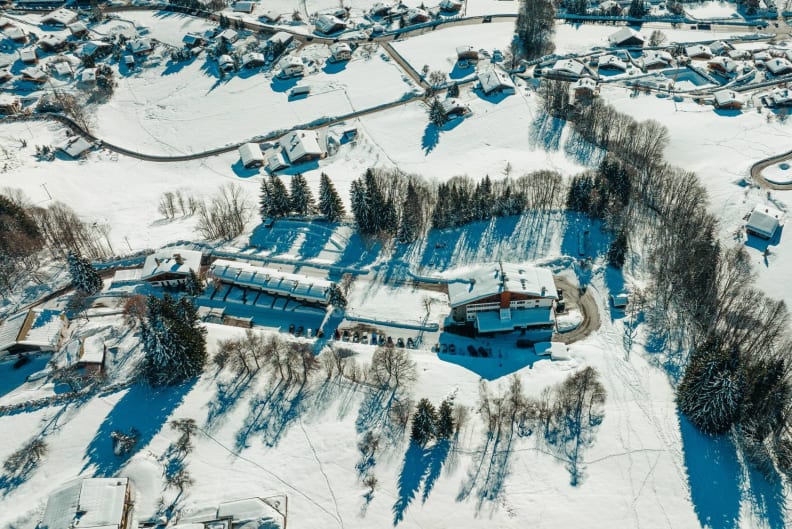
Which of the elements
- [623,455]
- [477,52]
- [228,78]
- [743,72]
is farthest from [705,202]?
[228,78]

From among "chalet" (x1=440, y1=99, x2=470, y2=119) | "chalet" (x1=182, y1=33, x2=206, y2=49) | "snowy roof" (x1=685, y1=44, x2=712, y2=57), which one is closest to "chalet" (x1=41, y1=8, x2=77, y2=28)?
"chalet" (x1=182, y1=33, x2=206, y2=49)

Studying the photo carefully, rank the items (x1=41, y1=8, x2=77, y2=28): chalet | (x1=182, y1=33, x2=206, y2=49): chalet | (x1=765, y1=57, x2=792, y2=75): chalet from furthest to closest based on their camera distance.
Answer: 1. (x1=41, y1=8, x2=77, y2=28): chalet
2. (x1=182, y1=33, x2=206, y2=49): chalet
3. (x1=765, y1=57, x2=792, y2=75): chalet

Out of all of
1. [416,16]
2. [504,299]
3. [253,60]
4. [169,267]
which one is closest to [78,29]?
[253,60]

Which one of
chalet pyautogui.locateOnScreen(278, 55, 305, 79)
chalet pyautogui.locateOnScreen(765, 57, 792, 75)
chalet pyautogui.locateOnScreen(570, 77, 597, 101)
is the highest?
Answer: chalet pyautogui.locateOnScreen(278, 55, 305, 79)

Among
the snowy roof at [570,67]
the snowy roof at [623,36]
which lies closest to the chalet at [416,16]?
the snowy roof at [570,67]

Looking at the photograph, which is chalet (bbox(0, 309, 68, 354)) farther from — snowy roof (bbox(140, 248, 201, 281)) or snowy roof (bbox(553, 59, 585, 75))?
snowy roof (bbox(553, 59, 585, 75))

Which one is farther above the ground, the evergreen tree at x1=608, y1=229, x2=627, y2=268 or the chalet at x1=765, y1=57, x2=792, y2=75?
the chalet at x1=765, y1=57, x2=792, y2=75

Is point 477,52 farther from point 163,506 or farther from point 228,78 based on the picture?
point 163,506
